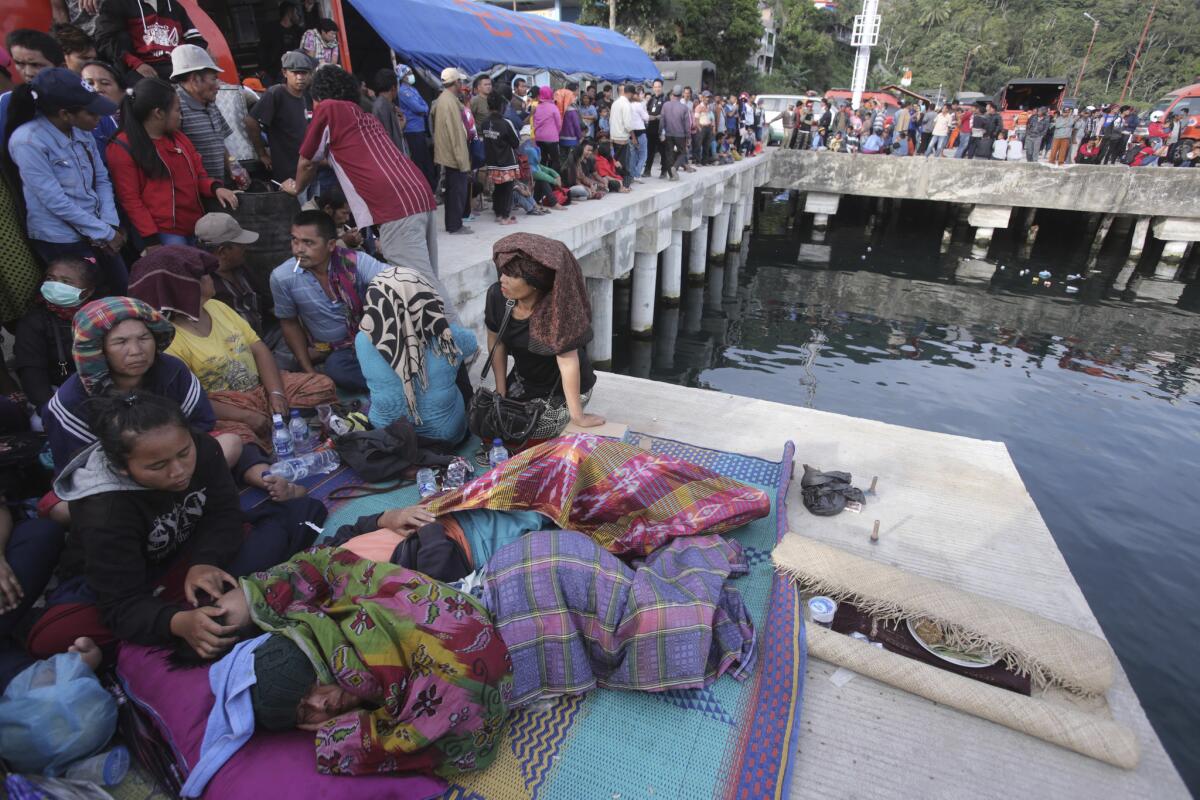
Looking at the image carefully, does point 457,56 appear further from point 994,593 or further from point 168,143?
point 994,593

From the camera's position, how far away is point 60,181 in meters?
3.46

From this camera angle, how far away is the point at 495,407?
3479mm

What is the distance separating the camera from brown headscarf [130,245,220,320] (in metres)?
3.22

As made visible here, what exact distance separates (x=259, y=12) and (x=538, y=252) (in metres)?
7.48

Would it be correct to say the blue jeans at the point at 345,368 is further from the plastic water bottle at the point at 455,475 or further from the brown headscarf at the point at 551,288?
the brown headscarf at the point at 551,288

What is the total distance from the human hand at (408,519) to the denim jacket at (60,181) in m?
2.68

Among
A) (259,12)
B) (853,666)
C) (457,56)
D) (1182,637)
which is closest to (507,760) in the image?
(853,666)

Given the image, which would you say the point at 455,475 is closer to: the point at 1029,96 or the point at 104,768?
the point at 104,768

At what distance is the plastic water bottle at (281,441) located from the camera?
3.43 meters

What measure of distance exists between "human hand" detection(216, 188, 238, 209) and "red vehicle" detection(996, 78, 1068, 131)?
27.5 m

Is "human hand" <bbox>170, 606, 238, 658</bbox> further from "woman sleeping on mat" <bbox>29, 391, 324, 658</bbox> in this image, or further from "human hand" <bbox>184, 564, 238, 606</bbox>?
"human hand" <bbox>184, 564, 238, 606</bbox>

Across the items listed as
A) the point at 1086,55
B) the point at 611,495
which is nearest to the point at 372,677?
the point at 611,495

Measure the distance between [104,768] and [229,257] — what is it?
10.5ft

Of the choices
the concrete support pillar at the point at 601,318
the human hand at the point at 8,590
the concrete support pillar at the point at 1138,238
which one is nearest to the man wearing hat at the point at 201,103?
the human hand at the point at 8,590
